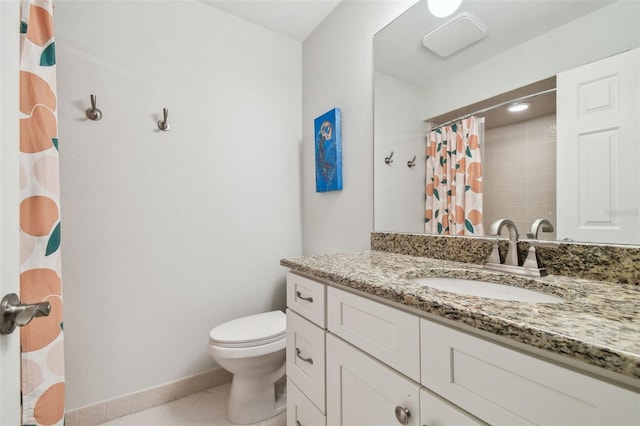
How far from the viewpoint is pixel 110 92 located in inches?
56.2

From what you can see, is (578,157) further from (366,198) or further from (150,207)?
(150,207)

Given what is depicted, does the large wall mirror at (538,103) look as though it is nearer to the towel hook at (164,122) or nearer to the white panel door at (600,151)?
the white panel door at (600,151)

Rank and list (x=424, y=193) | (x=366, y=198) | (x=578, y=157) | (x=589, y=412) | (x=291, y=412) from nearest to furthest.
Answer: (x=589, y=412) < (x=578, y=157) < (x=291, y=412) < (x=424, y=193) < (x=366, y=198)

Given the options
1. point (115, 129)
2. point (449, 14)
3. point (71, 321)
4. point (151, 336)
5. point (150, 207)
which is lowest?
point (151, 336)

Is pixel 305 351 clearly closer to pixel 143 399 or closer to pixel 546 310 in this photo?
pixel 546 310

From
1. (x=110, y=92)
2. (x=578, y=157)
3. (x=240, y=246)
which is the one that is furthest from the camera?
(x=240, y=246)

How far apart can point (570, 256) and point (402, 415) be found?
0.66m

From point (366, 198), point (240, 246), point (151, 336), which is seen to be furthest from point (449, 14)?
point (151, 336)

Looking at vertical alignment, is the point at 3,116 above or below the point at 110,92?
below

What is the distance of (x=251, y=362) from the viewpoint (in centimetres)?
133

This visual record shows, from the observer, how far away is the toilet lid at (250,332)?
133 cm

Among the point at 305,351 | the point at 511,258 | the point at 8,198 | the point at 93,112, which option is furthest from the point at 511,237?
the point at 93,112

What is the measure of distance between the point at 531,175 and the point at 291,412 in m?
1.27

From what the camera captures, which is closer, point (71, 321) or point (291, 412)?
point (291, 412)
